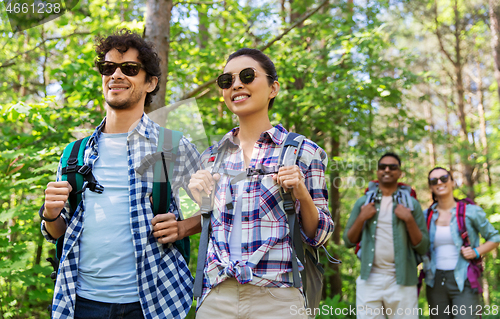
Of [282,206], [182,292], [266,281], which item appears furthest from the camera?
[182,292]

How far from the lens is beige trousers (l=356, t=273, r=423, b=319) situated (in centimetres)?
451

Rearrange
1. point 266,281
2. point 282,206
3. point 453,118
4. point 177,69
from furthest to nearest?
point 453,118 < point 177,69 < point 282,206 < point 266,281

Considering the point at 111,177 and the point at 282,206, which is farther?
the point at 111,177

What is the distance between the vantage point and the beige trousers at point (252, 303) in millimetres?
1718

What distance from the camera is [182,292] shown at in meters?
2.06

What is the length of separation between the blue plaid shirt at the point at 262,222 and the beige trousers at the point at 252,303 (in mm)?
46

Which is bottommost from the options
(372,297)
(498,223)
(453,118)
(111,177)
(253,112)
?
(372,297)

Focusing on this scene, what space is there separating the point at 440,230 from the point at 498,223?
4.17 meters

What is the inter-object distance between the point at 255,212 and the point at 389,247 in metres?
3.39

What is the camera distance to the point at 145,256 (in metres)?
1.99

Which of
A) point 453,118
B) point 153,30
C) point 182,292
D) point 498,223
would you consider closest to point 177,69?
point 153,30

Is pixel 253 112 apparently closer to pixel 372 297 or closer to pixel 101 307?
pixel 101 307

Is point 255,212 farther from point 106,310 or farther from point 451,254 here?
point 451,254

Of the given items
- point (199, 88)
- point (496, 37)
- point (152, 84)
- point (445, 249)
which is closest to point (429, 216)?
point (445, 249)
